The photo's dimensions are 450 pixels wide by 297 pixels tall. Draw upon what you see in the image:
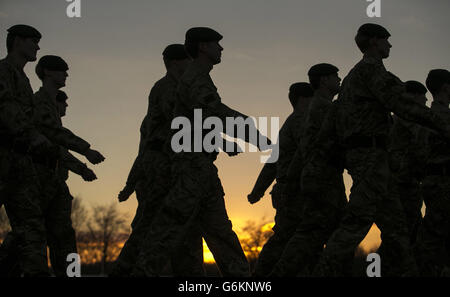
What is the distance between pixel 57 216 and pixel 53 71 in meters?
1.95

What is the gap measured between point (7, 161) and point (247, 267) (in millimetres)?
2692

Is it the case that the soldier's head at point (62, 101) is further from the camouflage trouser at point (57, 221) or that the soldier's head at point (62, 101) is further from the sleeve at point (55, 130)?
the camouflage trouser at point (57, 221)

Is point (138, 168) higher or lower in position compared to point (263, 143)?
higher

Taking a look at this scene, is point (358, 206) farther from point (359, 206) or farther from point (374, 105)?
point (374, 105)

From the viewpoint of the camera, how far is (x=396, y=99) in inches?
306

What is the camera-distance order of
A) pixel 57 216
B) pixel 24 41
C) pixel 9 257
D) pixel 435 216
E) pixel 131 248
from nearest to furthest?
pixel 24 41 < pixel 9 257 < pixel 57 216 < pixel 435 216 < pixel 131 248

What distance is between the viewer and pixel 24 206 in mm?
7754

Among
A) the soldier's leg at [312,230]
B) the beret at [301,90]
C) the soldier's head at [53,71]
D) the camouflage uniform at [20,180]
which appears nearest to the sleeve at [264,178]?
the beret at [301,90]

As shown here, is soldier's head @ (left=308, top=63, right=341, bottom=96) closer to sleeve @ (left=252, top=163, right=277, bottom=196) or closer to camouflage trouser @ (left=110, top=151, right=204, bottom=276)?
sleeve @ (left=252, top=163, right=277, bottom=196)

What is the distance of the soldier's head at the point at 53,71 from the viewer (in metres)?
9.91

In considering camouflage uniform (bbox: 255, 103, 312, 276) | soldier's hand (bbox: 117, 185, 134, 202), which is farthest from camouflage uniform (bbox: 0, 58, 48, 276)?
soldier's hand (bbox: 117, 185, 134, 202)

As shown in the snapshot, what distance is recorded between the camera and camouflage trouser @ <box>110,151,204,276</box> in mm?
8969

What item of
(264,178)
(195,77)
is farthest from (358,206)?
(264,178)
